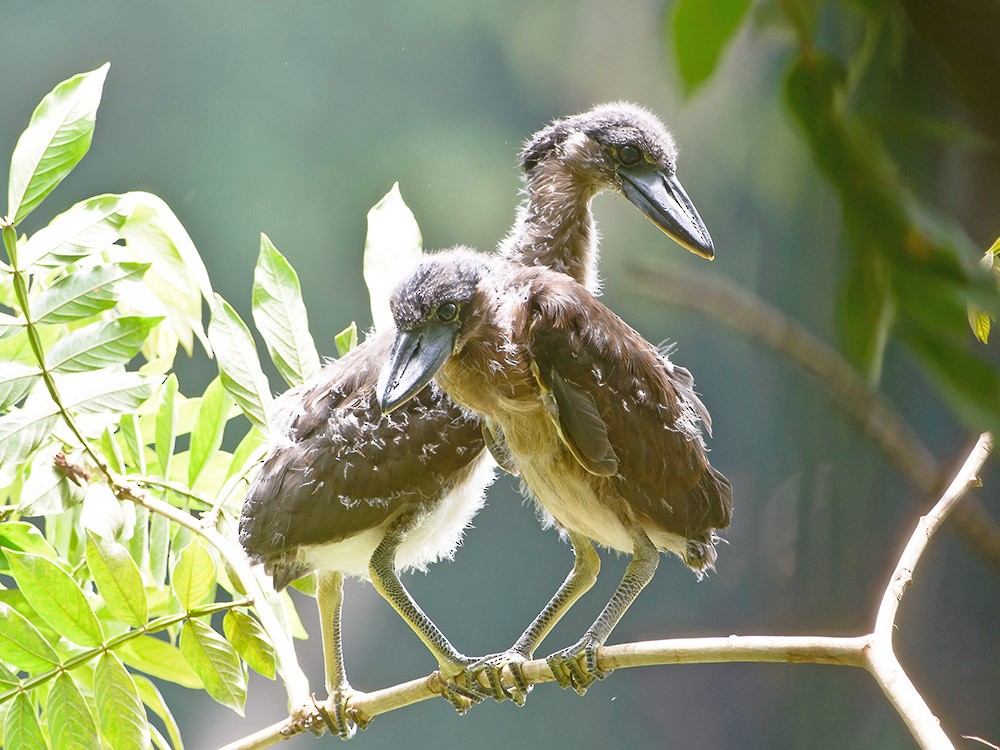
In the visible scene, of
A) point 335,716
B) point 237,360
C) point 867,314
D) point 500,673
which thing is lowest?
point 335,716

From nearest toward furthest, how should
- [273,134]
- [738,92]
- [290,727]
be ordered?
[738,92] → [290,727] → [273,134]

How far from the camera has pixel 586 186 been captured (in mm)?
963

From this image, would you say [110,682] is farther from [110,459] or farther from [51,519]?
[51,519]

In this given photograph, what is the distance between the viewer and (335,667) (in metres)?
0.97

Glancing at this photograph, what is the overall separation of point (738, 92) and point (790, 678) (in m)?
1.62

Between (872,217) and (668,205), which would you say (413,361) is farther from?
(872,217)

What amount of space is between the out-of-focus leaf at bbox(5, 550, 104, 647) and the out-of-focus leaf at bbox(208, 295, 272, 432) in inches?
8.7

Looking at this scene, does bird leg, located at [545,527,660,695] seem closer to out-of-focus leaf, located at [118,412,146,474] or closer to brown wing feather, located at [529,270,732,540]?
brown wing feather, located at [529,270,732,540]

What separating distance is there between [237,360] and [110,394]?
0.43ft

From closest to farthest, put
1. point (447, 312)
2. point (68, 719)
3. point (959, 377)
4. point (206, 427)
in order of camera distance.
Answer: point (959, 377), point (447, 312), point (68, 719), point (206, 427)

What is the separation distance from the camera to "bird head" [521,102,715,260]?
85cm

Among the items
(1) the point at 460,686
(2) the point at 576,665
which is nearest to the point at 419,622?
(1) the point at 460,686

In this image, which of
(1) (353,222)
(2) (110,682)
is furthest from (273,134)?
(2) (110,682)

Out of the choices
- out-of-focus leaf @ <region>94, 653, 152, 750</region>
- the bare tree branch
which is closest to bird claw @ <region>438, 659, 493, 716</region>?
the bare tree branch
